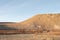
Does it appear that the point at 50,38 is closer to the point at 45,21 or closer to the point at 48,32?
the point at 48,32

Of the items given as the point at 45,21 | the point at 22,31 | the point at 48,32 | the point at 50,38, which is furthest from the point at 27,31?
the point at 45,21

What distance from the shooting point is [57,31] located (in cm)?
498

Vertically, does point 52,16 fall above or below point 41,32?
above

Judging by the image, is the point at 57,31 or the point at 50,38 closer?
the point at 57,31

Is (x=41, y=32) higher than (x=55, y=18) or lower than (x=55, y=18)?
lower

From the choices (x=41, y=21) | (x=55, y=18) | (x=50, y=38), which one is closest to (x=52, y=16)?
(x=55, y=18)

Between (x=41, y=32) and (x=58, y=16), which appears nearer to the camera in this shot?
(x=41, y=32)

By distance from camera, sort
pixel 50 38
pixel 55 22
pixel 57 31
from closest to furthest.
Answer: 1. pixel 57 31
2. pixel 50 38
3. pixel 55 22

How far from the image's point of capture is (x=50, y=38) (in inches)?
229

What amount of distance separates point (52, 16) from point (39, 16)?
6805 mm

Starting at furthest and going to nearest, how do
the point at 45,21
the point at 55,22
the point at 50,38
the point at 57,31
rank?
the point at 45,21 → the point at 55,22 → the point at 50,38 → the point at 57,31

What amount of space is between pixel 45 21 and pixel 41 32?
2179 inches

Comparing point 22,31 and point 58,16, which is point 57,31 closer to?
point 22,31

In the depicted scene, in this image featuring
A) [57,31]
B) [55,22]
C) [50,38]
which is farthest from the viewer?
[55,22]
